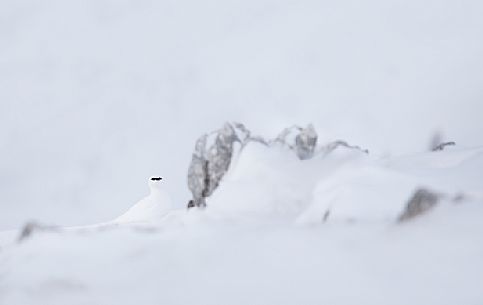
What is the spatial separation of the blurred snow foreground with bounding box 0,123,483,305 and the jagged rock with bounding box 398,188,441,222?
0.15 feet

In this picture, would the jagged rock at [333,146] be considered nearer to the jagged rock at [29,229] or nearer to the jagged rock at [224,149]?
the jagged rock at [224,149]

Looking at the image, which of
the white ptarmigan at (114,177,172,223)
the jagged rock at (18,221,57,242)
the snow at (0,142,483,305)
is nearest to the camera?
the snow at (0,142,483,305)

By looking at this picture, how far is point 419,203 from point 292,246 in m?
4.75

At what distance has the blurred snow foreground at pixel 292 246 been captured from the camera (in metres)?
16.8

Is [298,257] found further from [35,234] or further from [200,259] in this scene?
[35,234]

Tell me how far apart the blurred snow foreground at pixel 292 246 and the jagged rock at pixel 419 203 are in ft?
0.15

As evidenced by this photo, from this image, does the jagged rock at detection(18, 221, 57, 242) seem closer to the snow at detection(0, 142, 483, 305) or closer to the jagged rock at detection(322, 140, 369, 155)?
the snow at detection(0, 142, 483, 305)

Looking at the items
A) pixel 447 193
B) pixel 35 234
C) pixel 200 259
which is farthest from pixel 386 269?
pixel 35 234

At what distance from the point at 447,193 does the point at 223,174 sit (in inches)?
537

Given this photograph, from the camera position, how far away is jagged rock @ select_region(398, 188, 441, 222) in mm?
20016

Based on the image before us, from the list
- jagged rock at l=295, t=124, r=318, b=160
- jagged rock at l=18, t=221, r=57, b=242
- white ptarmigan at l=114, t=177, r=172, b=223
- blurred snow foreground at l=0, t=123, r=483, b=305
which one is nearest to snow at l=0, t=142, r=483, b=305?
blurred snow foreground at l=0, t=123, r=483, b=305

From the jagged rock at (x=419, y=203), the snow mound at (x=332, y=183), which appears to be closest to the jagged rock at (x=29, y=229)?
the snow mound at (x=332, y=183)

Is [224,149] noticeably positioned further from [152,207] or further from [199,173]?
[152,207]

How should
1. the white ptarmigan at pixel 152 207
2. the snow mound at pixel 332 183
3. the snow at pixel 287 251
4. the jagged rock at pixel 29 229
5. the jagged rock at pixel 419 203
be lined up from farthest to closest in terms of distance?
1. the white ptarmigan at pixel 152 207
2. the jagged rock at pixel 29 229
3. the snow mound at pixel 332 183
4. the jagged rock at pixel 419 203
5. the snow at pixel 287 251
